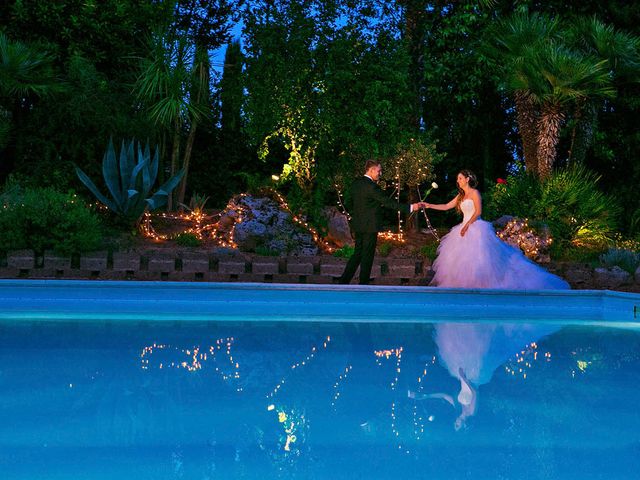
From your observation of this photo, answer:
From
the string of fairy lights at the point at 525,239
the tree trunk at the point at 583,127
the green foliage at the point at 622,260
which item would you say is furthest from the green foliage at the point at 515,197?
the tree trunk at the point at 583,127

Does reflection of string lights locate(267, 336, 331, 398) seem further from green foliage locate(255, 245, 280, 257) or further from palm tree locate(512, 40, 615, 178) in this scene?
palm tree locate(512, 40, 615, 178)

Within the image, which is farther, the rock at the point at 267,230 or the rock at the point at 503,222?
the rock at the point at 503,222

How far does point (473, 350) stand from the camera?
23.6 ft

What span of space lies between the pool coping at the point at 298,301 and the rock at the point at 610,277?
2162 mm

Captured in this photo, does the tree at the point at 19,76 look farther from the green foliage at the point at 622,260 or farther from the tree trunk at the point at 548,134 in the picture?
the green foliage at the point at 622,260

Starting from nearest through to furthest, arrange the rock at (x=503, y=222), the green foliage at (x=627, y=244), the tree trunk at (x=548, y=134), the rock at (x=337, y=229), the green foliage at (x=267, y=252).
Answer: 1. the green foliage at (x=267, y=252)
2. the rock at (x=503, y=222)
3. the green foliage at (x=627, y=244)
4. the rock at (x=337, y=229)
5. the tree trunk at (x=548, y=134)

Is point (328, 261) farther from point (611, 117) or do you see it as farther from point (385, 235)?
point (611, 117)

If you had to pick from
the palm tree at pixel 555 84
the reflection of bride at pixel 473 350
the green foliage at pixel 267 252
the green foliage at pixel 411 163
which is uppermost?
the palm tree at pixel 555 84

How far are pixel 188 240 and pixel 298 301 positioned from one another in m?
3.79

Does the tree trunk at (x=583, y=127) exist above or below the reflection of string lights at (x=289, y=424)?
above

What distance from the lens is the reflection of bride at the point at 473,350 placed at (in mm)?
5301

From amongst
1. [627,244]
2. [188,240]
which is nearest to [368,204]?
[188,240]

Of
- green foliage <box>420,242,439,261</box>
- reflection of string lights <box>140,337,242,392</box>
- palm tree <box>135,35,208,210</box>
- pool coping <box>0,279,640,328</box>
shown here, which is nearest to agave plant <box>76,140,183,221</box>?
palm tree <box>135,35,208,210</box>

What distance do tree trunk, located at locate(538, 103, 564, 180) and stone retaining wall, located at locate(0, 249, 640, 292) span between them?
12.6 feet
